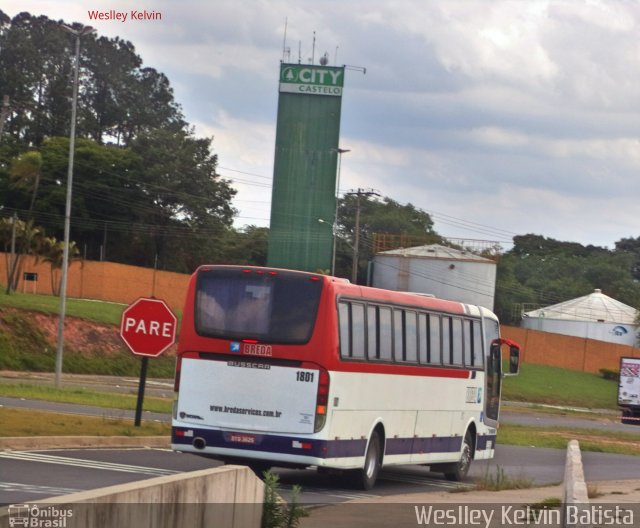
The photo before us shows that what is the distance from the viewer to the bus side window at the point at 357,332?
58.1ft

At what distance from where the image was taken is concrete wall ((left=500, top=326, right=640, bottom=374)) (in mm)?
85812

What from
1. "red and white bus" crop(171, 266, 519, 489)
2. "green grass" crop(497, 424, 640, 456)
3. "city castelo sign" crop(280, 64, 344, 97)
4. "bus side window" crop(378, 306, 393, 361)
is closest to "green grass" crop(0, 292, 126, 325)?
"green grass" crop(497, 424, 640, 456)

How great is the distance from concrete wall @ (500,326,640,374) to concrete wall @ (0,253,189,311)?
25.2 meters

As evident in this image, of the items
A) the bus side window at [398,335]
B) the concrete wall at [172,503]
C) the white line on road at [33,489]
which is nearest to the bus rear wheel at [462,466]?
the bus side window at [398,335]

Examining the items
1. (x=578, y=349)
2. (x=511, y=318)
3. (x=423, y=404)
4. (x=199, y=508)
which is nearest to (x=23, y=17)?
(x=511, y=318)

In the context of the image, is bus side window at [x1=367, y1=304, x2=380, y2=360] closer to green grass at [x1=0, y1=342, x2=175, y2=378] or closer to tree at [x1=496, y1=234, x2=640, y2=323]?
green grass at [x1=0, y1=342, x2=175, y2=378]

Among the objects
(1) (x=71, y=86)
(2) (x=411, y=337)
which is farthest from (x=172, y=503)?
(1) (x=71, y=86)

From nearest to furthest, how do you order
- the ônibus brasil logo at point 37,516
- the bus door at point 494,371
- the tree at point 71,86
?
the ônibus brasil logo at point 37,516 → the bus door at point 494,371 → the tree at point 71,86

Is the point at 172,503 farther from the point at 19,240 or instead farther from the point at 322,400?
the point at 19,240

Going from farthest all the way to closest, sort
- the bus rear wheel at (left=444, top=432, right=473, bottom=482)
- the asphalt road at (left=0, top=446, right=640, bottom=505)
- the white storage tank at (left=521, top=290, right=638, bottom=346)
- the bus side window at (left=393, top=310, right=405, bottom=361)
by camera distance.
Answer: the white storage tank at (left=521, top=290, right=638, bottom=346), the bus rear wheel at (left=444, top=432, right=473, bottom=482), the bus side window at (left=393, top=310, right=405, bottom=361), the asphalt road at (left=0, top=446, right=640, bottom=505)

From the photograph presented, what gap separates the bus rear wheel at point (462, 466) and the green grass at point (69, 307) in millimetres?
36554

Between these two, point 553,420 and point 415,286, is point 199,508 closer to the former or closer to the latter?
point 553,420

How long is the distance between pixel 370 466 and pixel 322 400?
207 centimetres

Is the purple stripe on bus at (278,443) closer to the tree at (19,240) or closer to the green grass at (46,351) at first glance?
the green grass at (46,351)
